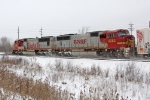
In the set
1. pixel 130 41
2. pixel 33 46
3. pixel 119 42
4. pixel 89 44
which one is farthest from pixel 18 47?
pixel 130 41

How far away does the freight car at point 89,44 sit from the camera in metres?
21.0

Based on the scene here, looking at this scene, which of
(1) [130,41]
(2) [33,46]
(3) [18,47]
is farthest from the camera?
(3) [18,47]

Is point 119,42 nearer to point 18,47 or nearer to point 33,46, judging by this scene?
point 33,46

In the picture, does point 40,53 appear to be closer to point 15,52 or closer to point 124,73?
point 15,52

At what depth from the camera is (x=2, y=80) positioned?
7668 mm

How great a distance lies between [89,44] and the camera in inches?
987

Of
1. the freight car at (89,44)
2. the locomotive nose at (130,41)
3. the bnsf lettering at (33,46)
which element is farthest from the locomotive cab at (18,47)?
the locomotive nose at (130,41)

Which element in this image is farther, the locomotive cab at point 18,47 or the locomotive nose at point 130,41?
the locomotive cab at point 18,47

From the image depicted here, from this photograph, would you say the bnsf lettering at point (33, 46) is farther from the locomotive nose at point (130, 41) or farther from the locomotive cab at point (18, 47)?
the locomotive nose at point (130, 41)

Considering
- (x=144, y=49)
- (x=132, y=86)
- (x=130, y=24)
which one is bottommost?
(x=132, y=86)

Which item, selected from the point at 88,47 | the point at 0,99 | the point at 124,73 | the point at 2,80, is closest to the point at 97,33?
the point at 88,47

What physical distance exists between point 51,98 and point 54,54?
25.0 m

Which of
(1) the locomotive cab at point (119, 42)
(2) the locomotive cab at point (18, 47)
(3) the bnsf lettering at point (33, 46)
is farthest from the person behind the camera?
(2) the locomotive cab at point (18, 47)

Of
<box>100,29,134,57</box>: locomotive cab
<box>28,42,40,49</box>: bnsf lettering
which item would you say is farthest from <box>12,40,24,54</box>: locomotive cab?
<box>100,29,134,57</box>: locomotive cab
